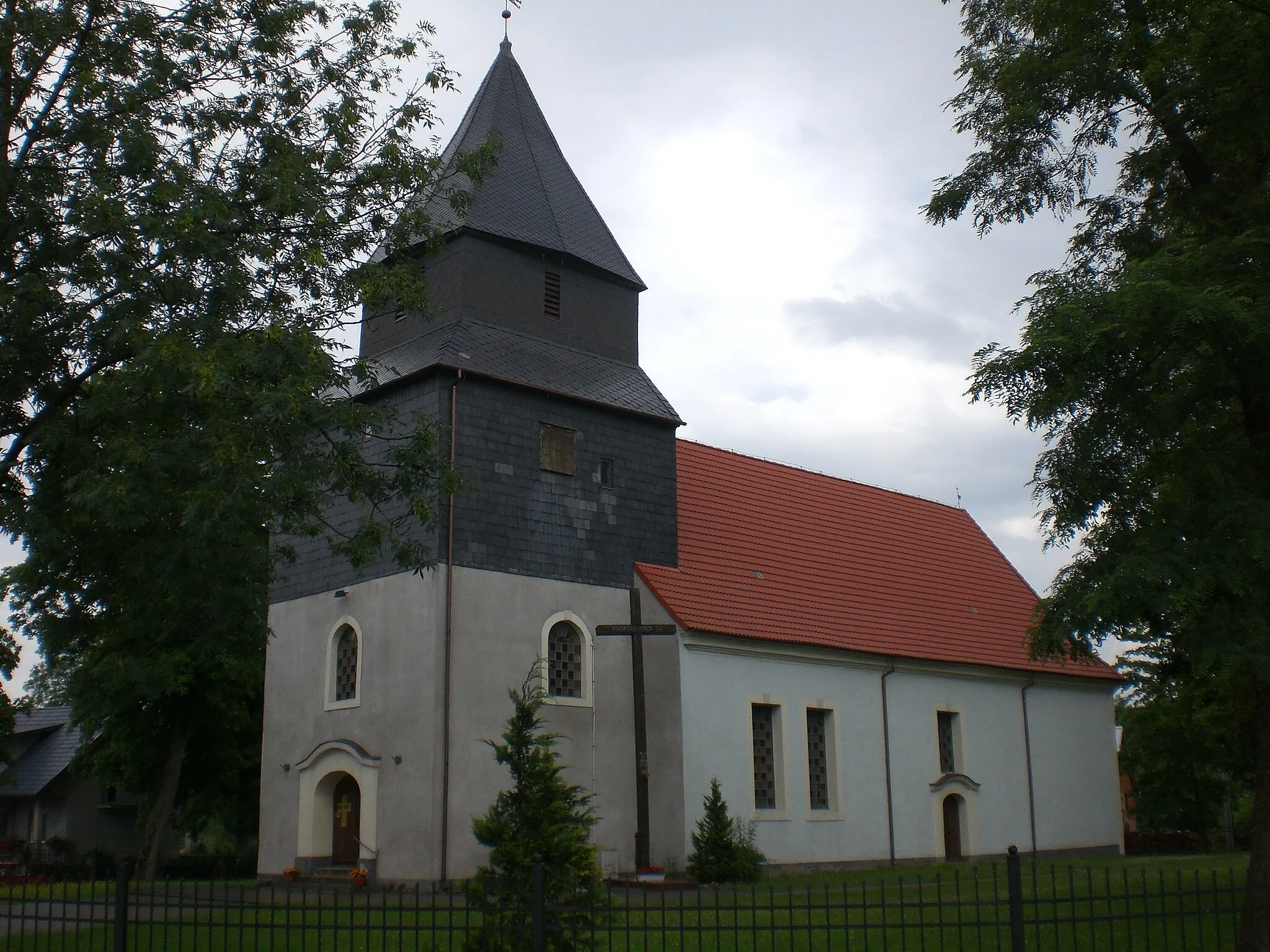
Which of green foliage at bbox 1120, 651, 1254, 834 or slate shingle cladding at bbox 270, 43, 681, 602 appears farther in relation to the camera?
green foliage at bbox 1120, 651, 1254, 834

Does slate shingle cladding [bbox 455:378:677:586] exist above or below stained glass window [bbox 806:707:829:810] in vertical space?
above

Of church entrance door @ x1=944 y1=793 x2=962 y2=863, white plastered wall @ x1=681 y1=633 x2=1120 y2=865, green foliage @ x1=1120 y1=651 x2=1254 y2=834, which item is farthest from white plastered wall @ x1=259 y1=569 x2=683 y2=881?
green foliage @ x1=1120 y1=651 x2=1254 y2=834

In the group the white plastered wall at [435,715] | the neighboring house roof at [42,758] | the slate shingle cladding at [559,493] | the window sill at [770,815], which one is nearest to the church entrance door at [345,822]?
the white plastered wall at [435,715]

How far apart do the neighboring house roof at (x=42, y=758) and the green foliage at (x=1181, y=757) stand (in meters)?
34.5

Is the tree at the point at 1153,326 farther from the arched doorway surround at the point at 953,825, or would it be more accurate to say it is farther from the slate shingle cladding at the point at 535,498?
the arched doorway surround at the point at 953,825

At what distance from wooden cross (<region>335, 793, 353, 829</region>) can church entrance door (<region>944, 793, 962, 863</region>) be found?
41.1 feet

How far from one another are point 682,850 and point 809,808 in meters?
3.56

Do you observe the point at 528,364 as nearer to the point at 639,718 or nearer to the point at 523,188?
the point at 523,188

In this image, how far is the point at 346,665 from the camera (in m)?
22.2

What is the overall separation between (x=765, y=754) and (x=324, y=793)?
814 centimetres

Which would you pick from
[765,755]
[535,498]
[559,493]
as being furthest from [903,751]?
[535,498]

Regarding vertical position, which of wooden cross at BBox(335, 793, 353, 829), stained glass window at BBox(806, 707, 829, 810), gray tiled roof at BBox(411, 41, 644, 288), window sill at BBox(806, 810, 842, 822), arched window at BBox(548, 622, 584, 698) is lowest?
window sill at BBox(806, 810, 842, 822)

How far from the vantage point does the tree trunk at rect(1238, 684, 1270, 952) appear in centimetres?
1164

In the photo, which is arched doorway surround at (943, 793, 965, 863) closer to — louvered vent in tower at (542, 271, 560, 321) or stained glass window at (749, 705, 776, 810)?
stained glass window at (749, 705, 776, 810)
